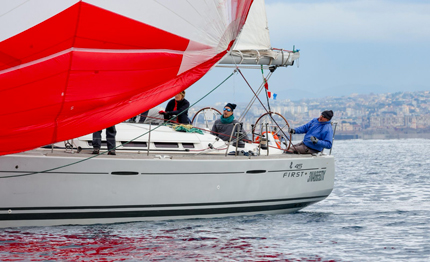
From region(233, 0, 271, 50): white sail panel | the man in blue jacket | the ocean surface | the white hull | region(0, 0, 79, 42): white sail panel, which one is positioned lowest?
the ocean surface

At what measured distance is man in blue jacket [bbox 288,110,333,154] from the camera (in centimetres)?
1070

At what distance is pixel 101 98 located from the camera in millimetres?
6785

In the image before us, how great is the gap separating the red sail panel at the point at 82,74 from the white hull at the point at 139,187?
1061 millimetres

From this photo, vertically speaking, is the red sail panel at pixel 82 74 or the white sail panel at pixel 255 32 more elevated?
the white sail panel at pixel 255 32

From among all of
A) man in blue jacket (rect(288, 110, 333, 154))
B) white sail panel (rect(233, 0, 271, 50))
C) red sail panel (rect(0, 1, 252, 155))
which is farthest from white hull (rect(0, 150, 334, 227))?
white sail panel (rect(233, 0, 271, 50))

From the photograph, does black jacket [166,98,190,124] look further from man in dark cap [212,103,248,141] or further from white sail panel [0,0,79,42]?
white sail panel [0,0,79,42]

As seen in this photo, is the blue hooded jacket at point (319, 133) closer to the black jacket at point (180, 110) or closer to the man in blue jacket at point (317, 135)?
the man in blue jacket at point (317, 135)

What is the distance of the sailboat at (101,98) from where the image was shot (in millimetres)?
6414

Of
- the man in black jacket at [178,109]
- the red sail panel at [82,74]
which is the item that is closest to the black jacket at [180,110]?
the man in black jacket at [178,109]

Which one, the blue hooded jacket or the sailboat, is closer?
the sailboat

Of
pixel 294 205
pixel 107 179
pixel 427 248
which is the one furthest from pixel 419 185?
pixel 107 179

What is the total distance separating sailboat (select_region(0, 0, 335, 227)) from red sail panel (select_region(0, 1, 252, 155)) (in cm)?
1

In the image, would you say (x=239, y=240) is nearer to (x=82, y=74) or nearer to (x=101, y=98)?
(x=101, y=98)

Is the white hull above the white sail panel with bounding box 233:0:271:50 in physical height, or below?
below
